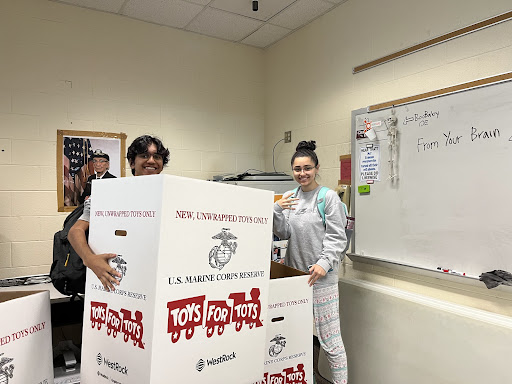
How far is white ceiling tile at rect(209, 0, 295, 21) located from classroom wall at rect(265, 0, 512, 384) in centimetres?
37

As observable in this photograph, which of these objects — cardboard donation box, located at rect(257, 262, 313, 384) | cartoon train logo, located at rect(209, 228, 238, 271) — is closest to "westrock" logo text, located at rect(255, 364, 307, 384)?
cardboard donation box, located at rect(257, 262, 313, 384)

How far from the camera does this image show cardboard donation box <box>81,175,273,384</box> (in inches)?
36.1

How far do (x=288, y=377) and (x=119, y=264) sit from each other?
929 millimetres

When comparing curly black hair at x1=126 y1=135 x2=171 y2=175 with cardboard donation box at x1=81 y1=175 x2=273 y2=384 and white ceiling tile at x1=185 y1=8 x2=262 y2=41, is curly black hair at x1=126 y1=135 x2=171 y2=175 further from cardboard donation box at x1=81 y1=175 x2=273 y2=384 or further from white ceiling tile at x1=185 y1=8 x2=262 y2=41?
white ceiling tile at x1=185 y1=8 x2=262 y2=41

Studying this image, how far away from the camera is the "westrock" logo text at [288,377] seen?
4.99 ft

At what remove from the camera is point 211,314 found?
101cm

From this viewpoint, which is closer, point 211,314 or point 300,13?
point 211,314

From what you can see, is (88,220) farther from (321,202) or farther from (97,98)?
(97,98)

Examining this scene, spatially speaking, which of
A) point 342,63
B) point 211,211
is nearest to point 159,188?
point 211,211

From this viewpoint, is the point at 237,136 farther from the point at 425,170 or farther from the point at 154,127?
the point at 425,170

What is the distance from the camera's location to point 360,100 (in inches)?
105

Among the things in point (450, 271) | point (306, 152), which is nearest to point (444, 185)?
point (450, 271)

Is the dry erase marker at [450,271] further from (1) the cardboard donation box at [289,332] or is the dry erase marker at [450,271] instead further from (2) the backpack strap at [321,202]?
(1) the cardboard donation box at [289,332]

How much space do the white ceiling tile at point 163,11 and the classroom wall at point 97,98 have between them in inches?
3.8
